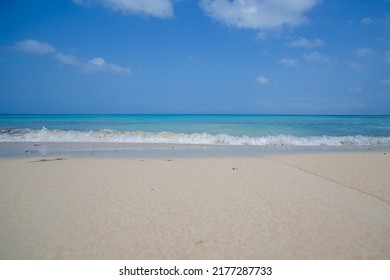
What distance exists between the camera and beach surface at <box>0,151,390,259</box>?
11.3ft

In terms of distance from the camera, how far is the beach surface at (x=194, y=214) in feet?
11.3

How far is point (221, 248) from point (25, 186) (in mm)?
5580

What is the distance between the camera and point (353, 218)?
4.40 metres

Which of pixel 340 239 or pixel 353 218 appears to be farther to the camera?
pixel 353 218

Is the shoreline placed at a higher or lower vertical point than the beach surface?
higher

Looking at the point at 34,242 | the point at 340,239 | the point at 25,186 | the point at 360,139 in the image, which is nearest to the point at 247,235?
the point at 340,239

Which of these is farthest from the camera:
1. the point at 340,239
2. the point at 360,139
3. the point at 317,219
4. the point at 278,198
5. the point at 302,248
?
the point at 360,139

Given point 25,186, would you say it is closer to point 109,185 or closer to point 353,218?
point 109,185

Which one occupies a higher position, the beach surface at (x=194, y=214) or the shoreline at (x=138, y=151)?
the shoreline at (x=138, y=151)

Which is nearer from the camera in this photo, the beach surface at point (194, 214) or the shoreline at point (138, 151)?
the beach surface at point (194, 214)

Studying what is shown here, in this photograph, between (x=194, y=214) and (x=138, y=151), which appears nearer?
(x=194, y=214)

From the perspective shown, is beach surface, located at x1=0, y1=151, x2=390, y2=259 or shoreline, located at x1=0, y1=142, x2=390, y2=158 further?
shoreline, located at x1=0, y1=142, x2=390, y2=158

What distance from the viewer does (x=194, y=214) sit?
4551mm

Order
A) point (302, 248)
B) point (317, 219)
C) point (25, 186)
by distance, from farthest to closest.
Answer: point (25, 186), point (317, 219), point (302, 248)
